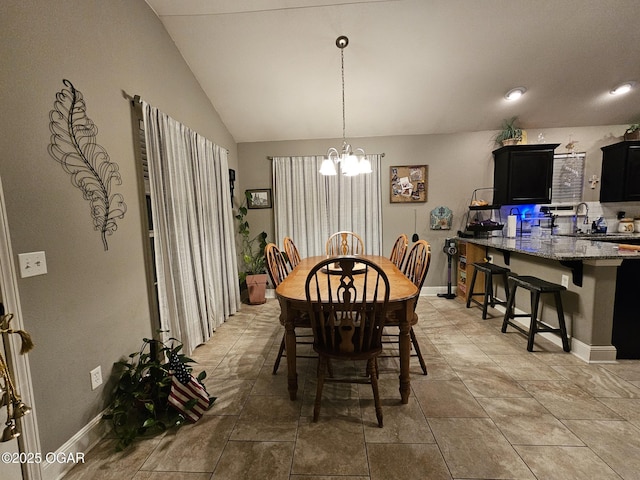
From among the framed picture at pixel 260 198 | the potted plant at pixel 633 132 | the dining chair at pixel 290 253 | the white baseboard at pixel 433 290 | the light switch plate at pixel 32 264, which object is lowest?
the white baseboard at pixel 433 290

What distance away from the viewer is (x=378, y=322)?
168 cm

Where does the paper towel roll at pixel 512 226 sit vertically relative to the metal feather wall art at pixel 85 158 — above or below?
below

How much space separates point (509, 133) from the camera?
3.69 metres

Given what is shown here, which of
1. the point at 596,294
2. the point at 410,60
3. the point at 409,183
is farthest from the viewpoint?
the point at 409,183

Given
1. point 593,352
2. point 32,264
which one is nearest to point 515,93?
point 593,352

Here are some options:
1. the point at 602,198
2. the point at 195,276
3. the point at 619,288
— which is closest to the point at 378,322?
the point at 195,276

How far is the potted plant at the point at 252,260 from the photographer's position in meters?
3.87

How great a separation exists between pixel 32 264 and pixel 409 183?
4057 millimetres

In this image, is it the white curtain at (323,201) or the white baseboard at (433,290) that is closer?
the white curtain at (323,201)

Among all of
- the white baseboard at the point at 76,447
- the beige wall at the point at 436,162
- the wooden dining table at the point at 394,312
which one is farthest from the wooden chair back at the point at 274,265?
the beige wall at the point at 436,162

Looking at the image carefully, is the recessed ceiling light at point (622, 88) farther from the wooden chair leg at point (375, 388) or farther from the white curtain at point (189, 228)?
the white curtain at point (189, 228)

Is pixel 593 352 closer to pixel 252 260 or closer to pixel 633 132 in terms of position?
pixel 633 132

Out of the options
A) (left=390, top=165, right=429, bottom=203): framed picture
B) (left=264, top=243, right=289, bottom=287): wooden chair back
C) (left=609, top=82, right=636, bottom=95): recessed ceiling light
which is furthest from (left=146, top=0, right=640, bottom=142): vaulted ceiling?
(left=264, top=243, right=289, bottom=287): wooden chair back

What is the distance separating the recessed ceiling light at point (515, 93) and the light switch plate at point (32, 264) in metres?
4.56
